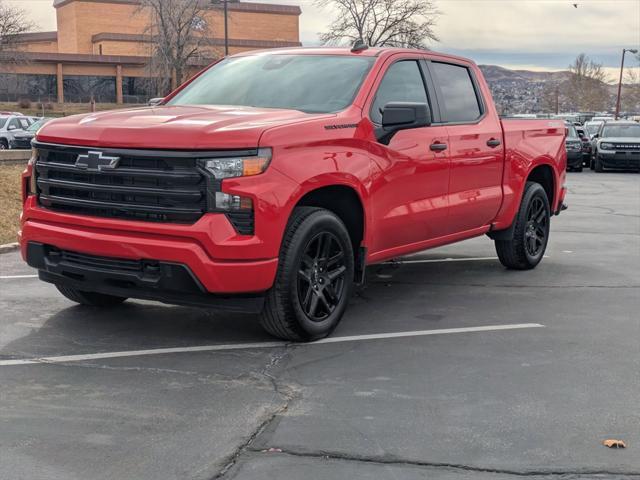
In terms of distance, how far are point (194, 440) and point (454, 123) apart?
4.40m

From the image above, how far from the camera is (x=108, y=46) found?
92.5 metres

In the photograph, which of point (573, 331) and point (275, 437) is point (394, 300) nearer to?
point (573, 331)

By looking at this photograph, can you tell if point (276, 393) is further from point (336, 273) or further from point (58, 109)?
point (58, 109)

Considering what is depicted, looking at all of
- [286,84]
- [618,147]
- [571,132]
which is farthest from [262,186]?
[571,132]

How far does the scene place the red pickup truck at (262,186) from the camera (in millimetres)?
5555

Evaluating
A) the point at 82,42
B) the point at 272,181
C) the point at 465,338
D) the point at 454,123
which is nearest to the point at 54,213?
the point at 272,181

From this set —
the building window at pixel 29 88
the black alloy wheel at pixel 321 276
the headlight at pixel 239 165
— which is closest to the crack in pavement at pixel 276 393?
the black alloy wheel at pixel 321 276

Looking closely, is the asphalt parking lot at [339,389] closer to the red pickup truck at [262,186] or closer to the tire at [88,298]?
the tire at [88,298]

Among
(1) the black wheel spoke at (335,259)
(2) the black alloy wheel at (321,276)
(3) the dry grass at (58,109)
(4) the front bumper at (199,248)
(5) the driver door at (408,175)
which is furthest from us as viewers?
(3) the dry grass at (58,109)

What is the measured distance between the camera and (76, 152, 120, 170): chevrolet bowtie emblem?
5.71 m

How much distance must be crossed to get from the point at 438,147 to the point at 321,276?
5.79 feet

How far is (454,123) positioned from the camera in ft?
25.6

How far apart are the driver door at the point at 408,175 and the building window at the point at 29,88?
74164mm

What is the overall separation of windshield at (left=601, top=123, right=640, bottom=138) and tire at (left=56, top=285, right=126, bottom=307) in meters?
27.0
